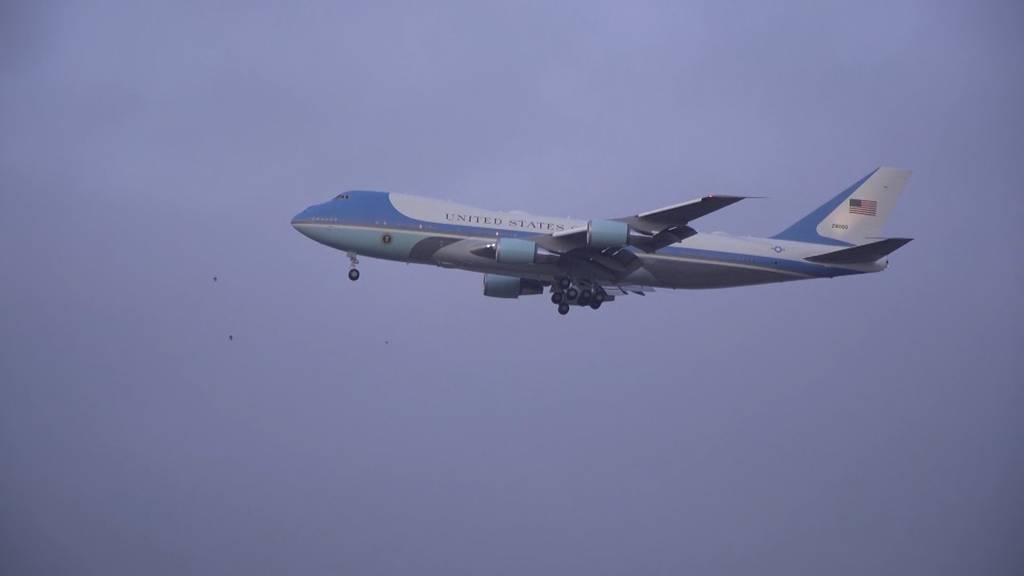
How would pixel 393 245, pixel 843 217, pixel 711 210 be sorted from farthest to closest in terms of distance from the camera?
pixel 843 217 → pixel 393 245 → pixel 711 210

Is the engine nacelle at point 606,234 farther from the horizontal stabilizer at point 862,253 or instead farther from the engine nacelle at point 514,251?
the horizontal stabilizer at point 862,253

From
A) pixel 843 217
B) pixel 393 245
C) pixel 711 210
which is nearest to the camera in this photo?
pixel 711 210

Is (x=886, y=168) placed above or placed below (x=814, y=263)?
above

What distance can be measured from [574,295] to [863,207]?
16.7 metres

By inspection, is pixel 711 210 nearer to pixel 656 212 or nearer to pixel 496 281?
pixel 656 212

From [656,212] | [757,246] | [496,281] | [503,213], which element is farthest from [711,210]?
[496,281]

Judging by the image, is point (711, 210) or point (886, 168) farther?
point (886, 168)

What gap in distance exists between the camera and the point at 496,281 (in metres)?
56.6

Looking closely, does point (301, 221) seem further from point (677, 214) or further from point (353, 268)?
point (677, 214)

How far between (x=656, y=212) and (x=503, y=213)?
7.95 metres

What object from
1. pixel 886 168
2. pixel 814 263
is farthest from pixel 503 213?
pixel 886 168

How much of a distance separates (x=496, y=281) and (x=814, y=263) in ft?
53.2

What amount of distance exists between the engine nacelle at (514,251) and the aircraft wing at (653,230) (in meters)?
1.29

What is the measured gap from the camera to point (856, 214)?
56.2 meters
